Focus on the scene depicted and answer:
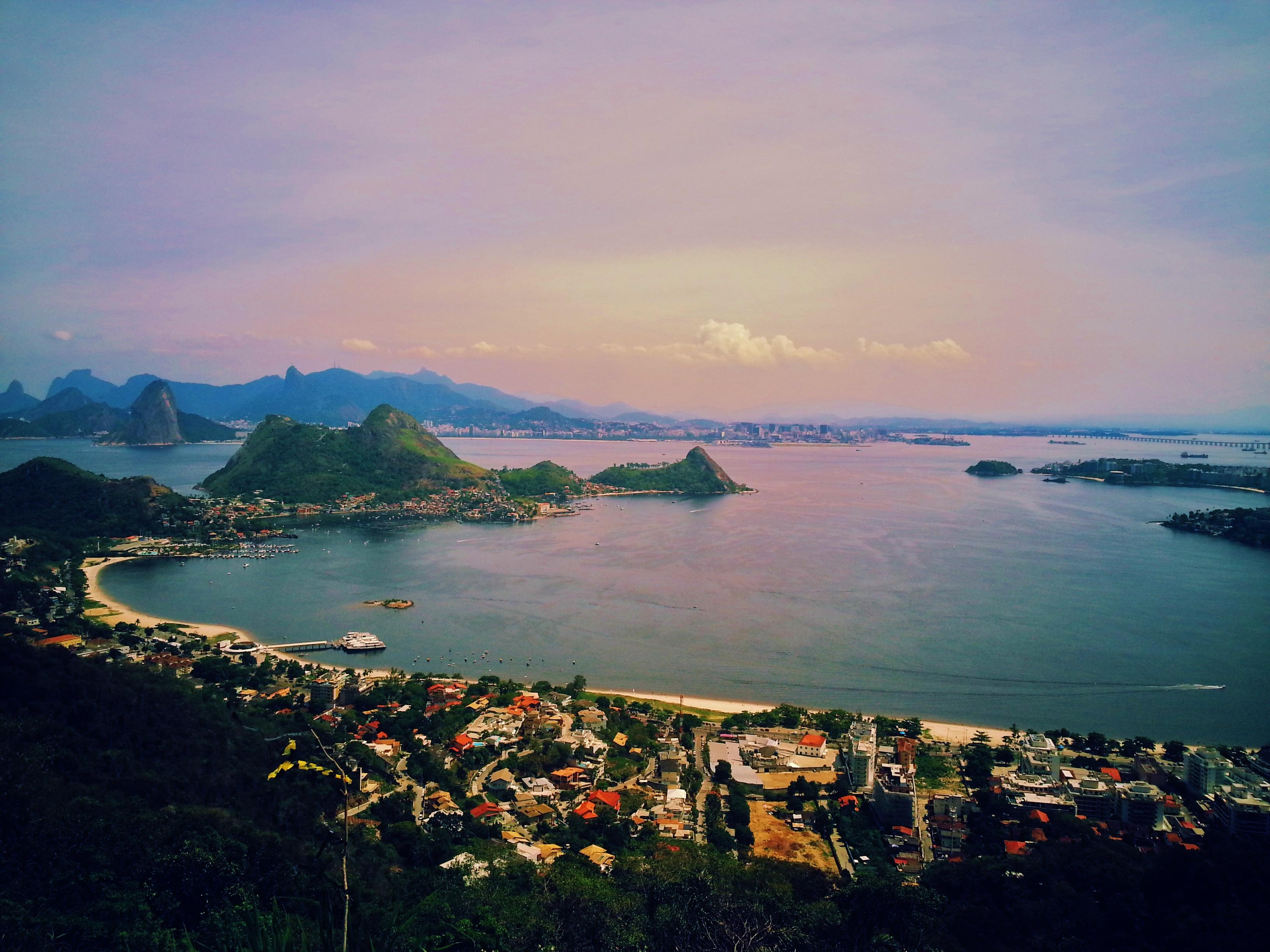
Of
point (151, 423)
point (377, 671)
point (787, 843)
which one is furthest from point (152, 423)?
point (787, 843)

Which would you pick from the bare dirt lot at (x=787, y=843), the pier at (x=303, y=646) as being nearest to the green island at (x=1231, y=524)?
the bare dirt lot at (x=787, y=843)

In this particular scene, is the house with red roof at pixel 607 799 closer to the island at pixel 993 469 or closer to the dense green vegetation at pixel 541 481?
the dense green vegetation at pixel 541 481

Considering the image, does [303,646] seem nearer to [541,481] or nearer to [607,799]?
[607,799]

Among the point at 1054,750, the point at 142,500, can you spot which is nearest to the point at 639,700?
the point at 1054,750

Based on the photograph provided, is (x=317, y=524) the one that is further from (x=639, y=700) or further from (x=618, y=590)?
(x=639, y=700)

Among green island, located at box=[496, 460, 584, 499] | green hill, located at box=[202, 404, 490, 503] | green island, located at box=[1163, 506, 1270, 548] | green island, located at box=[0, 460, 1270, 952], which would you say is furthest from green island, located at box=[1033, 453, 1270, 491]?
green island, located at box=[0, 460, 1270, 952]

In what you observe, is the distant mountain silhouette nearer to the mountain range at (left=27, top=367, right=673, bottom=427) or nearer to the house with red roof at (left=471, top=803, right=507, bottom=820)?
the mountain range at (left=27, top=367, right=673, bottom=427)
